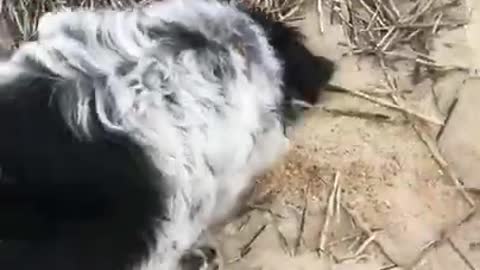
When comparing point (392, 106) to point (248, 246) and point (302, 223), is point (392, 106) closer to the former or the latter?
point (302, 223)

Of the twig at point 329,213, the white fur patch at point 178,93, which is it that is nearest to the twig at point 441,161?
the twig at point 329,213

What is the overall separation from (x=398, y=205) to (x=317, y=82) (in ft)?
1.47

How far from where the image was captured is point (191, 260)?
10.2 feet

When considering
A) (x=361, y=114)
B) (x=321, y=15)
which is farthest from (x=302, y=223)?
(x=321, y=15)

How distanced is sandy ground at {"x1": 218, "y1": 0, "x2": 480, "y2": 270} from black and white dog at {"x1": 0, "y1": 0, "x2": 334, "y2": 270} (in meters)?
0.31

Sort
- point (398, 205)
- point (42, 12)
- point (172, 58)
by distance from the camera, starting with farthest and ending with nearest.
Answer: point (42, 12), point (398, 205), point (172, 58)

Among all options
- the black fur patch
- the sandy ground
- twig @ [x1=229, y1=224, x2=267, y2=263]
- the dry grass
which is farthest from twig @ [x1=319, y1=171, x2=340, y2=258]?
the black fur patch

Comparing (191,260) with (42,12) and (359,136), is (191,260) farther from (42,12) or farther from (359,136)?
(42,12)

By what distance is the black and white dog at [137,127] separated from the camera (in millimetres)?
2662

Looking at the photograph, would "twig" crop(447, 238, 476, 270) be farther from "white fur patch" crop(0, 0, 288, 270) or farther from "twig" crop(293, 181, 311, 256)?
"white fur patch" crop(0, 0, 288, 270)

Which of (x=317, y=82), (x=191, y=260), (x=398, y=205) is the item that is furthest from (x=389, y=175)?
(x=191, y=260)

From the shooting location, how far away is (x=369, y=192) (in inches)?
136

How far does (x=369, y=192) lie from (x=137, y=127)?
34.3 inches

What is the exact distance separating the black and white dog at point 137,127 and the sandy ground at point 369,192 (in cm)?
31
